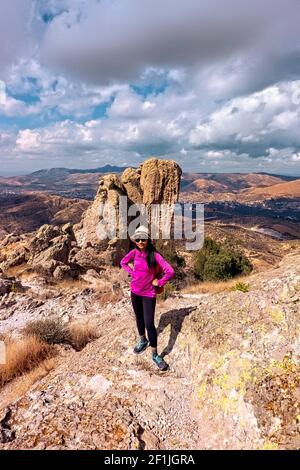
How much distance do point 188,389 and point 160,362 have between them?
75 cm

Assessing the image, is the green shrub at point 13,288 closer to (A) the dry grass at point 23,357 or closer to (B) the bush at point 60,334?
(B) the bush at point 60,334

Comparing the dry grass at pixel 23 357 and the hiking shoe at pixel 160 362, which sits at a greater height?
the hiking shoe at pixel 160 362

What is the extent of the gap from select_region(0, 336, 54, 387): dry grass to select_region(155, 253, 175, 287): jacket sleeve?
11.4ft

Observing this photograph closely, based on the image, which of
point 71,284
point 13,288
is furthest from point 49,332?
point 71,284

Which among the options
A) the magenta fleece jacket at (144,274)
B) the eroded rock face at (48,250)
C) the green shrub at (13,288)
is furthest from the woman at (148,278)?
the eroded rock face at (48,250)

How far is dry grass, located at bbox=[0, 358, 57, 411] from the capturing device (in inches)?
218

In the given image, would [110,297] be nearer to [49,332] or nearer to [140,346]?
[49,332]

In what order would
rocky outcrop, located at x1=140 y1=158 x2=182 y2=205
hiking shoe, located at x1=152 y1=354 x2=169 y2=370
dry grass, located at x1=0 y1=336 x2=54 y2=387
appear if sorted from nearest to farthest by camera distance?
hiking shoe, located at x1=152 y1=354 x2=169 y2=370, dry grass, located at x1=0 y1=336 x2=54 y2=387, rocky outcrop, located at x1=140 y1=158 x2=182 y2=205

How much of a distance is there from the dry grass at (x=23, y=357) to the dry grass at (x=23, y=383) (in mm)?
Result: 198

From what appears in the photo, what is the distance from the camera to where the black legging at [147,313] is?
220 inches

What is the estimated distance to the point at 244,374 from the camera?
4551 mm

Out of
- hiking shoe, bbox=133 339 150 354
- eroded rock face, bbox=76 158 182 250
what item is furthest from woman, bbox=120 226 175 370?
eroded rock face, bbox=76 158 182 250

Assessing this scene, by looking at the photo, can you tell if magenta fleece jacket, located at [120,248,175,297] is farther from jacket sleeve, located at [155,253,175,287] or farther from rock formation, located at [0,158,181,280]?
rock formation, located at [0,158,181,280]
